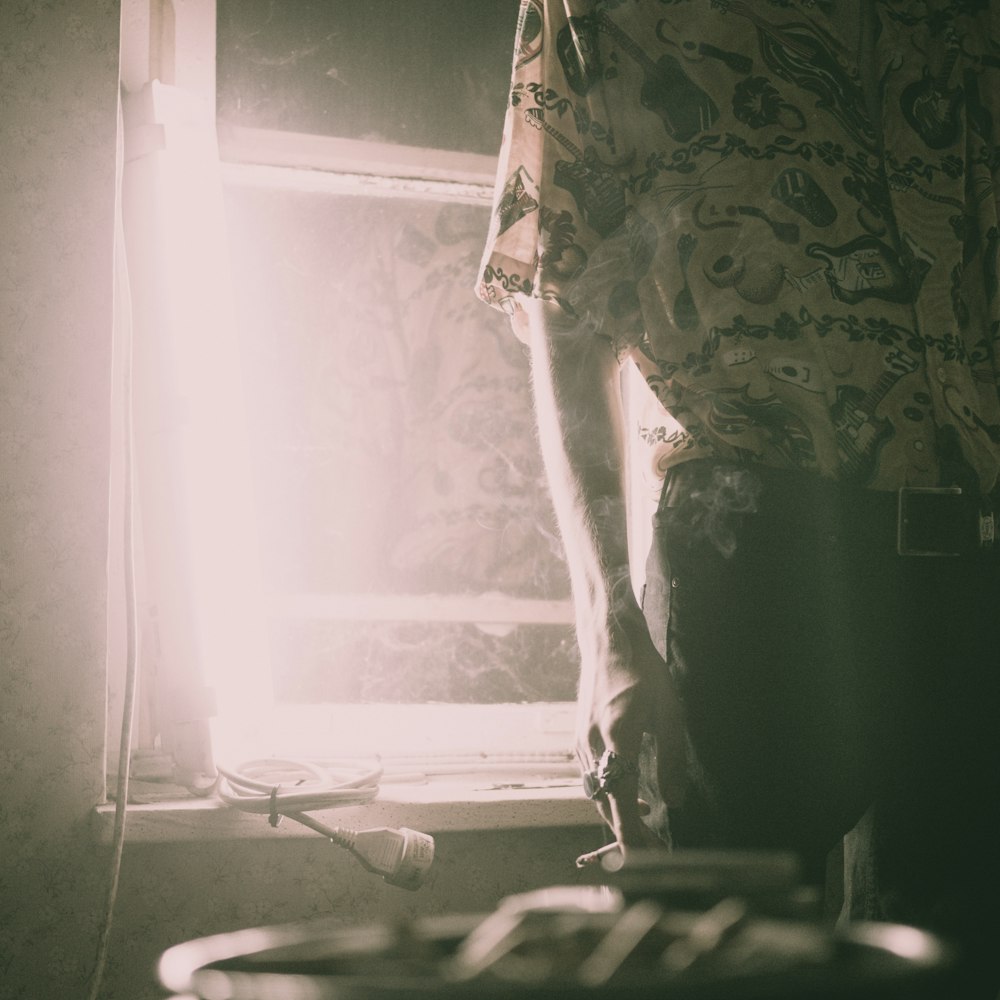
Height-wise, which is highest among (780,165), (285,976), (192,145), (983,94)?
(192,145)

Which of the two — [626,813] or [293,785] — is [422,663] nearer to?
[293,785]

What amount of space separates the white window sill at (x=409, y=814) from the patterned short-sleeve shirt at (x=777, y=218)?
1.96 feet

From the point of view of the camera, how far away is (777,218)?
771 mm

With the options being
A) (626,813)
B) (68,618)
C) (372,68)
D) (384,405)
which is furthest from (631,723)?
(372,68)

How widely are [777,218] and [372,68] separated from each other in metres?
0.95

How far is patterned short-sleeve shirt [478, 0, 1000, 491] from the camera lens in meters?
0.74

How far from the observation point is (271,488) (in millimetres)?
1359

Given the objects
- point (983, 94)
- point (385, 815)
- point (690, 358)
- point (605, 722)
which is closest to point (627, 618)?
point (605, 722)

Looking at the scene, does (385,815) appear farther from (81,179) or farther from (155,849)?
(81,179)

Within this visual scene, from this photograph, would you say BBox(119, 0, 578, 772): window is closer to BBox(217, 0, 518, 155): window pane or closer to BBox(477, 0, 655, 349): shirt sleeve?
BBox(217, 0, 518, 155): window pane

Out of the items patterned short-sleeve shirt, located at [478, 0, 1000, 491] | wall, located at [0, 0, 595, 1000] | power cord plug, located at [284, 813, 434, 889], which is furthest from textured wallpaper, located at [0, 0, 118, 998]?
patterned short-sleeve shirt, located at [478, 0, 1000, 491]

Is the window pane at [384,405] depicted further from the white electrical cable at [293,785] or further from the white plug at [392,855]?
the white plug at [392,855]

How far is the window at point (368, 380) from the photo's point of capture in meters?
1.31

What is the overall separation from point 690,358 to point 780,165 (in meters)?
0.21
